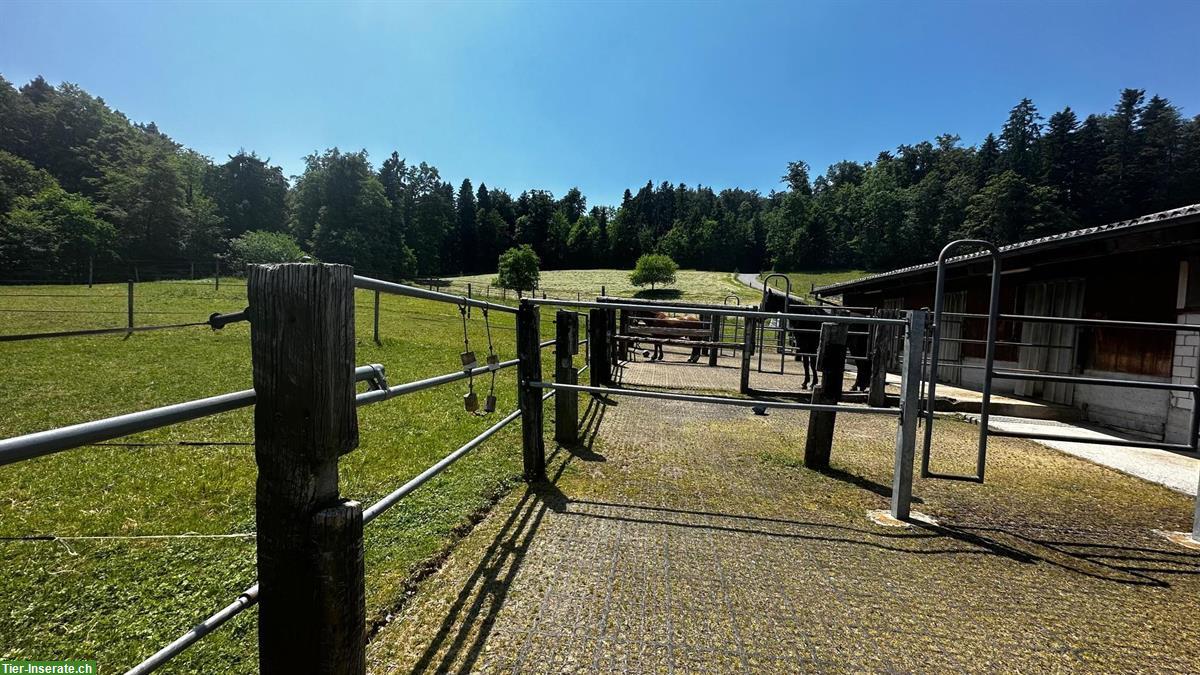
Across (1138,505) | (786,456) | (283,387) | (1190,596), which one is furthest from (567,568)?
(1138,505)

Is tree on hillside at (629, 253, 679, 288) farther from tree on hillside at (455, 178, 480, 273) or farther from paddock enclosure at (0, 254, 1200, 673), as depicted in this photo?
paddock enclosure at (0, 254, 1200, 673)

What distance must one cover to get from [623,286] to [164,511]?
2316 inches

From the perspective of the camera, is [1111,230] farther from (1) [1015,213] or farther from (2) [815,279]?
(1) [1015,213]

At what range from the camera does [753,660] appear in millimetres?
1731

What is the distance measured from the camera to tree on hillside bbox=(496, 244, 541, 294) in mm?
48500

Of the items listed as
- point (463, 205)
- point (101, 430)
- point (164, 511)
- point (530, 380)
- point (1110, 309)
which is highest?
point (463, 205)

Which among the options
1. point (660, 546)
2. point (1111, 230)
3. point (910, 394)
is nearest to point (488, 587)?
point (660, 546)

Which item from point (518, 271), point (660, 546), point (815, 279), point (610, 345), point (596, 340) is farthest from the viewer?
point (815, 279)

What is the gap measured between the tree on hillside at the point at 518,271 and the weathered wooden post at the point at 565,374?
44047 millimetres

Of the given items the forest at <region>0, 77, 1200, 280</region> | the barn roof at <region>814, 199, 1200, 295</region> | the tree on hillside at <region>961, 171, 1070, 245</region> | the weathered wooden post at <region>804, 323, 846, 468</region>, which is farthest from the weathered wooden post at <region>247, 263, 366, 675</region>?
the tree on hillside at <region>961, 171, 1070, 245</region>

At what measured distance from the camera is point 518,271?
159 ft

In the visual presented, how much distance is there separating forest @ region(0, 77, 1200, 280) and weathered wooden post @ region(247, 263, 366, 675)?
3899 cm

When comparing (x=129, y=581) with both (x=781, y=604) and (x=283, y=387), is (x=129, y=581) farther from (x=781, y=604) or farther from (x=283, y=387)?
(x=781, y=604)

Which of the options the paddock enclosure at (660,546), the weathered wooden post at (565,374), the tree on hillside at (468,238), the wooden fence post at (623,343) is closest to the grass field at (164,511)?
the paddock enclosure at (660,546)
